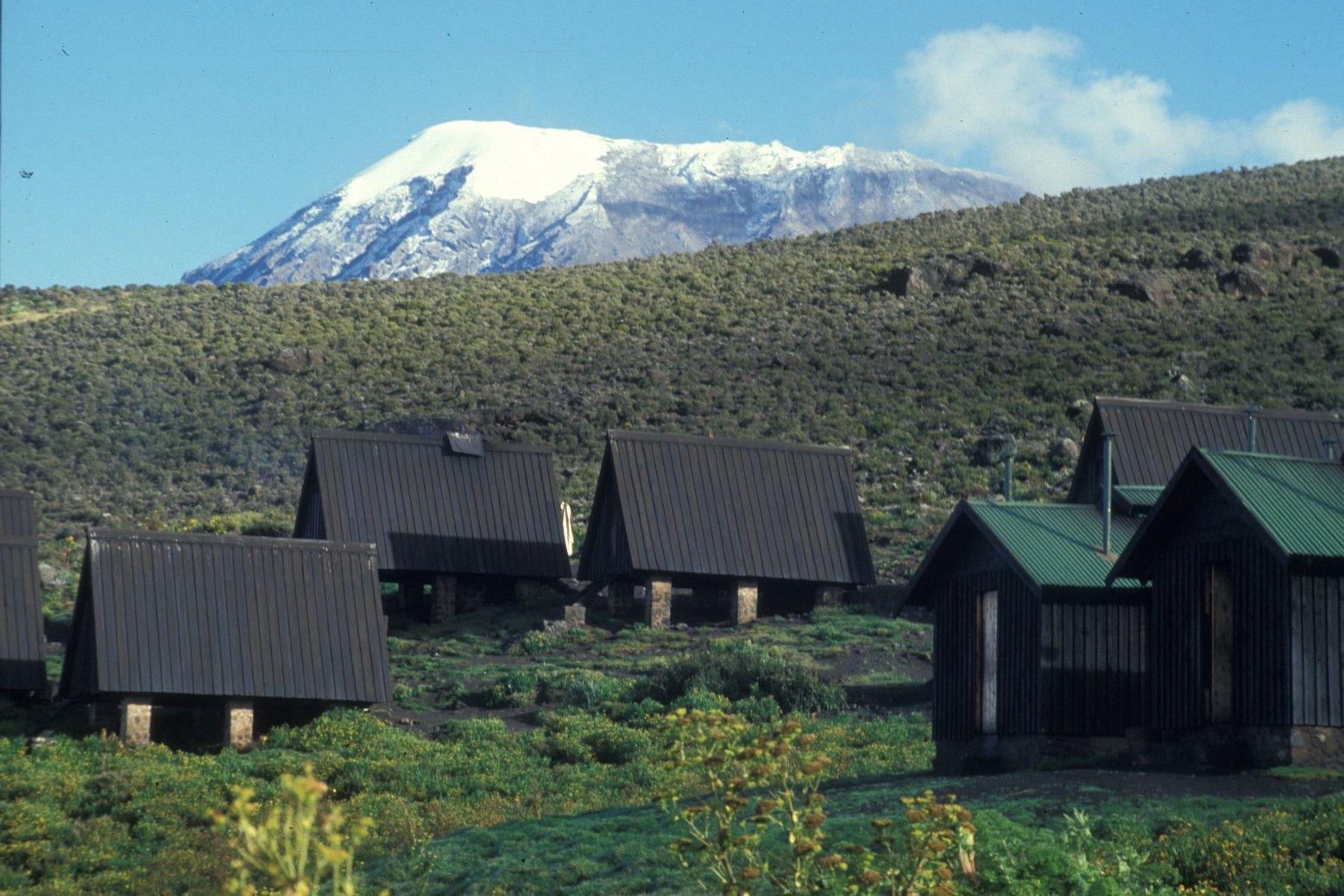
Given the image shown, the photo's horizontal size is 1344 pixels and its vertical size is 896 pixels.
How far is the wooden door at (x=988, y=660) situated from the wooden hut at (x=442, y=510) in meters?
18.3

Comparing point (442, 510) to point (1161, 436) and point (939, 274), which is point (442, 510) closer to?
point (1161, 436)

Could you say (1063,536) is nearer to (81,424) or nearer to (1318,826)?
(1318,826)

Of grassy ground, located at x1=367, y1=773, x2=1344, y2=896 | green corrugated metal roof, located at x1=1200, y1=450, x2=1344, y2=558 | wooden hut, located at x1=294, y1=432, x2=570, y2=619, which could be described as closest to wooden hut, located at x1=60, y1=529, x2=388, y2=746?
grassy ground, located at x1=367, y1=773, x2=1344, y2=896

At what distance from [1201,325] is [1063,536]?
48.6 m

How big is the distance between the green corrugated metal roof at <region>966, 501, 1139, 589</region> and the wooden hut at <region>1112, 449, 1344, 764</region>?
4.28ft

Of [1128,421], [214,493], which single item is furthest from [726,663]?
[214,493]

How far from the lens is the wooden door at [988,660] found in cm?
2452

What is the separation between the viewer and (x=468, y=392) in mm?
68625

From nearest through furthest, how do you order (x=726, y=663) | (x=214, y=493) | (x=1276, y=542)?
(x=1276, y=542) < (x=726, y=663) < (x=214, y=493)

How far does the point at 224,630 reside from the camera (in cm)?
2978

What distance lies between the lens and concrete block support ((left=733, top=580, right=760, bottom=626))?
131ft

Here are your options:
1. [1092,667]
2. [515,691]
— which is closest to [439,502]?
[515,691]

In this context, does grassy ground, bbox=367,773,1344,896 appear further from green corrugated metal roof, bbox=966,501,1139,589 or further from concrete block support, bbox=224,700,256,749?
concrete block support, bbox=224,700,256,749

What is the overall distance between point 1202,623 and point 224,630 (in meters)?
15.8
